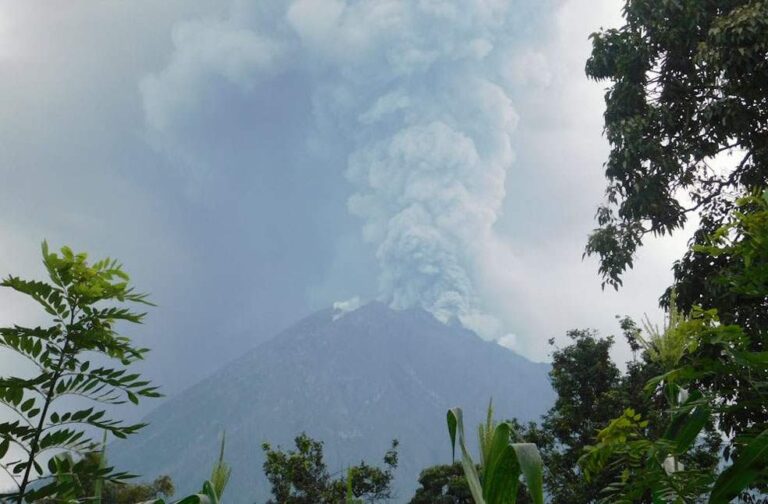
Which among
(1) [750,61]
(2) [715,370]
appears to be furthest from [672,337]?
(1) [750,61]

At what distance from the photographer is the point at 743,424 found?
11.6 meters

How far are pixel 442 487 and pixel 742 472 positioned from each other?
3645 centimetres

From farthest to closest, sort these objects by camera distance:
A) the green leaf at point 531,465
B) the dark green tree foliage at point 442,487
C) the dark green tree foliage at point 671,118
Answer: the dark green tree foliage at point 442,487 → the dark green tree foliage at point 671,118 → the green leaf at point 531,465

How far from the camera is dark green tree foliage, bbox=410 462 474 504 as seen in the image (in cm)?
3331

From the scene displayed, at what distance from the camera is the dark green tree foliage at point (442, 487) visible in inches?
1312

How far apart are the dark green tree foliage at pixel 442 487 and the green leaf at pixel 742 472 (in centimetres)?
3245

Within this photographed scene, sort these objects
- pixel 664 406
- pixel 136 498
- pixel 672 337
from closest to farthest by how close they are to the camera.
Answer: pixel 672 337, pixel 664 406, pixel 136 498

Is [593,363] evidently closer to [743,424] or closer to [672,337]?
[743,424]

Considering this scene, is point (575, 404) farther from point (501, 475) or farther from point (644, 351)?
point (501, 475)

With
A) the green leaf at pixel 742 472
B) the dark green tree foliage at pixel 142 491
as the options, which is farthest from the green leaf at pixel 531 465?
the dark green tree foliage at pixel 142 491

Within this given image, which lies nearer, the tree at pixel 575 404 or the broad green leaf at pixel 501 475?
the broad green leaf at pixel 501 475

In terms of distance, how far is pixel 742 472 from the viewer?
78.8 inches

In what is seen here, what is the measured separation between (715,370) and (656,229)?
495 inches

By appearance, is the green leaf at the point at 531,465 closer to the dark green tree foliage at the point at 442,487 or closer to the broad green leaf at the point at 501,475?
the broad green leaf at the point at 501,475
